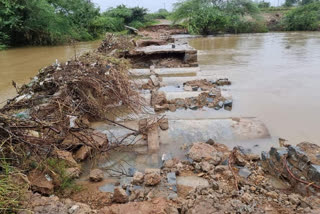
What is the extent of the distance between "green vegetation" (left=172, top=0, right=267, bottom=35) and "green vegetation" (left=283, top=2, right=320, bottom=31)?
284cm

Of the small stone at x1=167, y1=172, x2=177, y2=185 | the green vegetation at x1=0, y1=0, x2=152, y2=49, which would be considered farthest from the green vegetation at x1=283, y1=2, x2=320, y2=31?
the small stone at x1=167, y1=172, x2=177, y2=185

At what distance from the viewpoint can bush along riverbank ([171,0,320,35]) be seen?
17.9 metres

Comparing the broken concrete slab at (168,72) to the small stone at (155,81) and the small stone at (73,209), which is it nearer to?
the small stone at (155,81)

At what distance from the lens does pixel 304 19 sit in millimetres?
19516

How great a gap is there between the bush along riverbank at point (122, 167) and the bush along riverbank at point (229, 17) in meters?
15.5

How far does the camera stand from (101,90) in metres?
3.64

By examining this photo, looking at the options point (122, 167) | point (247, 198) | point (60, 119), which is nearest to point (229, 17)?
point (122, 167)

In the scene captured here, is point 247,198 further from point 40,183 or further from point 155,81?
point 155,81

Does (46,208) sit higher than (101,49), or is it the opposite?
(101,49)

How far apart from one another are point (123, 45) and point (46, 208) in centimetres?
787

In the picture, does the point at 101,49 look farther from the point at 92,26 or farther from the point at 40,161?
the point at 92,26

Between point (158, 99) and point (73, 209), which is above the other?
point (158, 99)

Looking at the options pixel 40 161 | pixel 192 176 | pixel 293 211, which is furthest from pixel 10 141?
pixel 293 211

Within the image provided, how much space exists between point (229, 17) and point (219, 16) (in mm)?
1125
